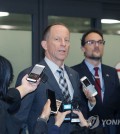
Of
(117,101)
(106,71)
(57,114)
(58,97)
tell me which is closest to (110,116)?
(117,101)

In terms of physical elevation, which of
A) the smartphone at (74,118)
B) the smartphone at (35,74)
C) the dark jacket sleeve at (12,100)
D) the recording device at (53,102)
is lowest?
the smartphone at (74,118)

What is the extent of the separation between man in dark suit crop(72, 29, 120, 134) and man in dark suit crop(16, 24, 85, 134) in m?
0.62

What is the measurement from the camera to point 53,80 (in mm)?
2701

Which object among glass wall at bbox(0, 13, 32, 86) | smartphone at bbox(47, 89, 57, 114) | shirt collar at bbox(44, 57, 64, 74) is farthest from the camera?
glass wall at bbox(0, 13, 32, 86)

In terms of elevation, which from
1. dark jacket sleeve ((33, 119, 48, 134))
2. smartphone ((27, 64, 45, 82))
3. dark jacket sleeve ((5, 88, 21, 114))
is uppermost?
smartphone ((27, 64, 45, 82))

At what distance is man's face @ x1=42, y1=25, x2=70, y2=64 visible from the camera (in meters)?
2.80

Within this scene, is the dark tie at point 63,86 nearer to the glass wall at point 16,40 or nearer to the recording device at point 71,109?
the recording device at point 71,109

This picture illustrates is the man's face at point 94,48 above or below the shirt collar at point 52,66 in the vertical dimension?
above

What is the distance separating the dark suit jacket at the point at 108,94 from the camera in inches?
136

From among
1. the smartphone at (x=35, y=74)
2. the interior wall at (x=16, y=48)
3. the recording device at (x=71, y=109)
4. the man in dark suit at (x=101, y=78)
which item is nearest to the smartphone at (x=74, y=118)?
the recording device at (x=71, y=109)

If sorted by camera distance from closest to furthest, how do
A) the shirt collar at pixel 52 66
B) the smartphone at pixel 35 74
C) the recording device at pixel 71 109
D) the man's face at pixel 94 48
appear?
the smartphone at pixel 35 74 → the recording device at pixel 71 109 → the shirt collar at pixel 52 66 → the man's face at pixel 94 48

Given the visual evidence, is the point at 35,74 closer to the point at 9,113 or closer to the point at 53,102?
the point at 53,102

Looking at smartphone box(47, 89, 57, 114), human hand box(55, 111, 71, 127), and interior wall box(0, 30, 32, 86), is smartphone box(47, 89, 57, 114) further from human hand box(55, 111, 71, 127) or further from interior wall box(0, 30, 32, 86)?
interior wall box(0, 30, 32, 86)

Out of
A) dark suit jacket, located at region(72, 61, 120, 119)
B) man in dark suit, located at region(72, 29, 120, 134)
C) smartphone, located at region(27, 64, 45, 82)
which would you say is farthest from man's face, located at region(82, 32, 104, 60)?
smartphone, located at region(27, 64, 45, 82)
